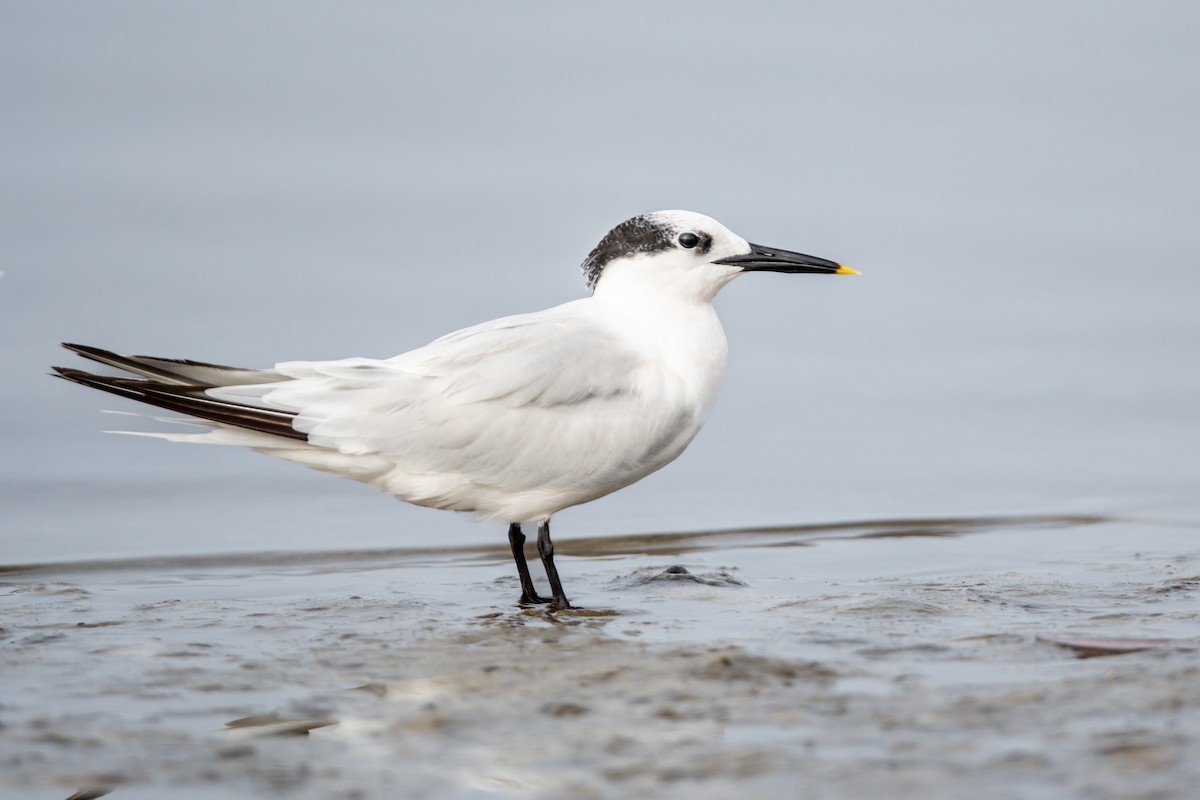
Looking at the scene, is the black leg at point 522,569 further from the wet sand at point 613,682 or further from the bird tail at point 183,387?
the bird tail at point 183,387

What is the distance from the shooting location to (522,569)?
5.19m

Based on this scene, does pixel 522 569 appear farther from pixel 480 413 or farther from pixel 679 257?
pixel 679 257

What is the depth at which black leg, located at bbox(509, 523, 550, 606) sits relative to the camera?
5074mm

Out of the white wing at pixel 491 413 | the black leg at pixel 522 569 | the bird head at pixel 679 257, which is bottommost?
the black leg at pixel 522 569

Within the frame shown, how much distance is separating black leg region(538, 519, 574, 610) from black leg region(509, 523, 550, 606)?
0.22 ft

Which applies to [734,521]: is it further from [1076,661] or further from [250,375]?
[1076,661]

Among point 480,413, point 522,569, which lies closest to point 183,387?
point 480,413

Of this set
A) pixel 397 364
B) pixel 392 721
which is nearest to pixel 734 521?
pixel 397 364

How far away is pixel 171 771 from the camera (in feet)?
9.61

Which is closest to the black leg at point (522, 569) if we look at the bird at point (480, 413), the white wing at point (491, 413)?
the bird at point (480, 413)

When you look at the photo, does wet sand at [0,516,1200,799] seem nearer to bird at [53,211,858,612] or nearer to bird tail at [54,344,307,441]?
bird at [53,211,858,612]

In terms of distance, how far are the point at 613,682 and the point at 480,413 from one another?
4.96 feet

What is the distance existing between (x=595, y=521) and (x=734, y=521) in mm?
625

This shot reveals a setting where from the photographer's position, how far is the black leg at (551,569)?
4941 millimetres
